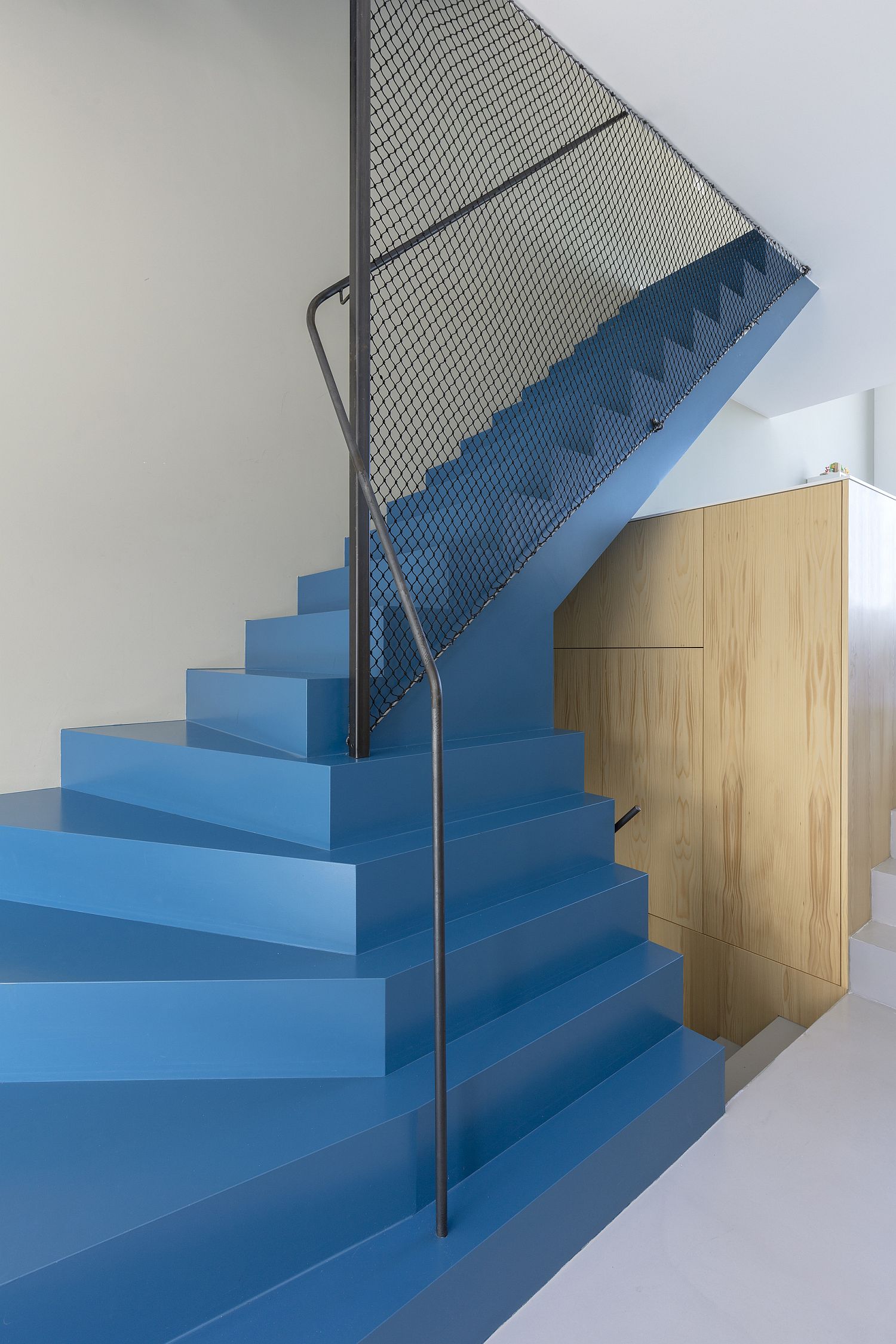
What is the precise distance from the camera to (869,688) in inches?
106

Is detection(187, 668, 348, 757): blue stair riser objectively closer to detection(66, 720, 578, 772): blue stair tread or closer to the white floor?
detection(66, 720, 578, 772): blue stair tread

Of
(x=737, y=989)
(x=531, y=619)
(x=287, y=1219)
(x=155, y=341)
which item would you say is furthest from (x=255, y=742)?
(x=737, y=989)

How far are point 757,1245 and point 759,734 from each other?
5.75 feet

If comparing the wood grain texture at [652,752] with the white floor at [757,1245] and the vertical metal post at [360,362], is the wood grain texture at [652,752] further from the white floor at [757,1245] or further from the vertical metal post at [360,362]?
the vertical metal post at [360,362]

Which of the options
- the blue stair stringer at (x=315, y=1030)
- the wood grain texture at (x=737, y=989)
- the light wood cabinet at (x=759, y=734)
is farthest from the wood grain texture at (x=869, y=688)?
the blue stair stringer at (x=315, y=1030)

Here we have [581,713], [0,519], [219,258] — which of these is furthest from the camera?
[581,713]

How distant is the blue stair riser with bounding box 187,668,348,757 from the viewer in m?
1.83

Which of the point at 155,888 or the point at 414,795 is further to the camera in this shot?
the point at 414,795

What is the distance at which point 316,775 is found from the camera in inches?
64.7

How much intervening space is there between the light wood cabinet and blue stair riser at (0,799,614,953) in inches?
52.6

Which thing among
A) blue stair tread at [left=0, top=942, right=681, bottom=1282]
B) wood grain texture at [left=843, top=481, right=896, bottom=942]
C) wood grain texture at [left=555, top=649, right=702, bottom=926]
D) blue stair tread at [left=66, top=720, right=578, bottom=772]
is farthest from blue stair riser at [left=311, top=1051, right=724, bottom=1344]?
wood grain texture at [left=555, top=649, right=702, bottom=926]

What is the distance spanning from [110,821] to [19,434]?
51.9 inches

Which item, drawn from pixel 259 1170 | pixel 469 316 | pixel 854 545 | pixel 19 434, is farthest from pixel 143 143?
pixel 259 1170

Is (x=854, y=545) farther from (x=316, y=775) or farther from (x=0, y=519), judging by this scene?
(x=0, y=519)
